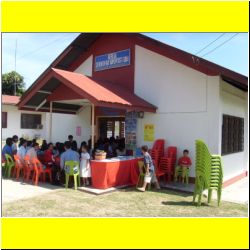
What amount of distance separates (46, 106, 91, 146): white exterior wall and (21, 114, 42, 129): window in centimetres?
947

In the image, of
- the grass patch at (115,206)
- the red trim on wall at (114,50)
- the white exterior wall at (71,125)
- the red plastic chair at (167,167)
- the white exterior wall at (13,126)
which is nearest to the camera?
the grass patch at (115,206)

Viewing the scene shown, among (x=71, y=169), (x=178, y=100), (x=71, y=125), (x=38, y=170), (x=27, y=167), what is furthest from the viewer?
(x=71, y=125)

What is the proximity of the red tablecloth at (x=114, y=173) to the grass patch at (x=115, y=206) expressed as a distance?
1.58ft

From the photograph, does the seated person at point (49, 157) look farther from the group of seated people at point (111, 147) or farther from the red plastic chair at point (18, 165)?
the group of seated people at point (111, 147)

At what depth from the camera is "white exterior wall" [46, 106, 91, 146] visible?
13.8 meters

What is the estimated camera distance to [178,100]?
1022cm

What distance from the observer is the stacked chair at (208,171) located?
279 inches

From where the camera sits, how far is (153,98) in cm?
1089

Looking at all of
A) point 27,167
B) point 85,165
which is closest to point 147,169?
point 85,165

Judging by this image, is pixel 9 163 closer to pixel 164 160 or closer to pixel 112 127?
pixel 112 127

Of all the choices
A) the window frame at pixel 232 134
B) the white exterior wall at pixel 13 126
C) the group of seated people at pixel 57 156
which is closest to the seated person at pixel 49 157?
the group of seated people at pixel 57 156

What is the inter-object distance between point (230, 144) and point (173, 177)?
2.48 m

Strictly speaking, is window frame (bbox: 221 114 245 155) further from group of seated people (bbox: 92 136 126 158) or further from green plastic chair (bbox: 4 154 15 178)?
green plastic chair (bbox: 4 154 15 178)

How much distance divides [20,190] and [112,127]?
560cm
